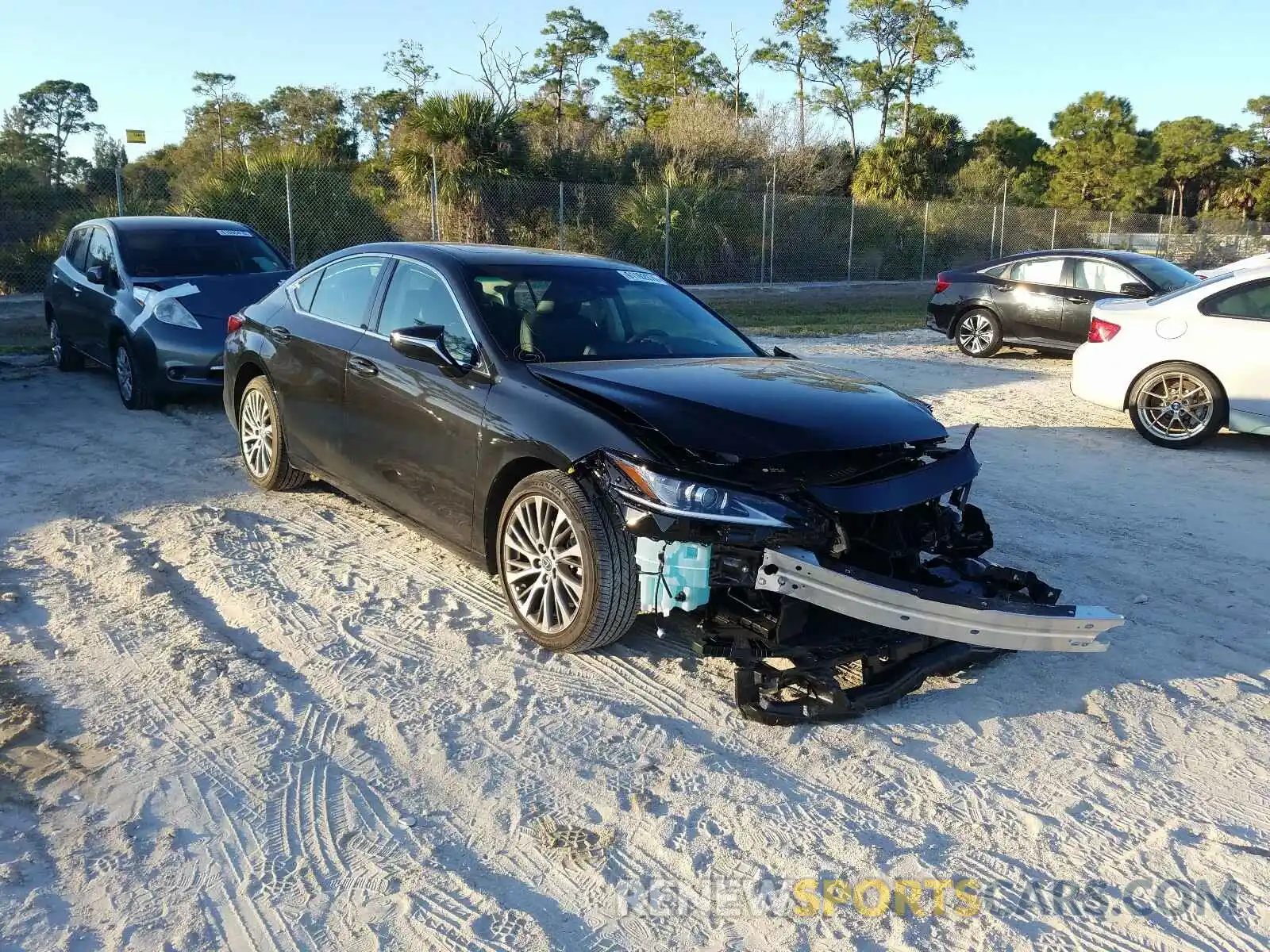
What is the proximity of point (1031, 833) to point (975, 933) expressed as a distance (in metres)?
0.57

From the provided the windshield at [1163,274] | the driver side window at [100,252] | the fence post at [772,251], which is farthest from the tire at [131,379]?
the fence post at [772,251]

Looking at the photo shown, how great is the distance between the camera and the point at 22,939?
2592 millimetres

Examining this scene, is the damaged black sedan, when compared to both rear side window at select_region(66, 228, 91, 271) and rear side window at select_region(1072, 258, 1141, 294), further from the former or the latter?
rear side window at select_region(1072, 258, 1141, 294)

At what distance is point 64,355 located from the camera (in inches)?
434

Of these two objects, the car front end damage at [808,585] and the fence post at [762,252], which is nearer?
the car front end damage at [808,585]

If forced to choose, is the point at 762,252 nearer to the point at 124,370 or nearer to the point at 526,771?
the point at 124,370

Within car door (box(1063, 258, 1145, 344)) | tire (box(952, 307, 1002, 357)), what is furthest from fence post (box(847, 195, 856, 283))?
car door (box(1063, 258, 1145, 344))

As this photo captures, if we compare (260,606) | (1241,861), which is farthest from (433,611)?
(1241,861)

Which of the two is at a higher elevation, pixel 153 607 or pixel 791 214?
pixel 791 214

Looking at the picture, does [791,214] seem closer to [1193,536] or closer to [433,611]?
[1193,536]

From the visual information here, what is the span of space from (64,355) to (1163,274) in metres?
13.0

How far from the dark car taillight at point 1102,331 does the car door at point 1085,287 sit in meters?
4.12

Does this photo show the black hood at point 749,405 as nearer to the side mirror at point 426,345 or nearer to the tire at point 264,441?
the side mirror at point 426,345

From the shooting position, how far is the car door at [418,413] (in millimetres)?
4672
